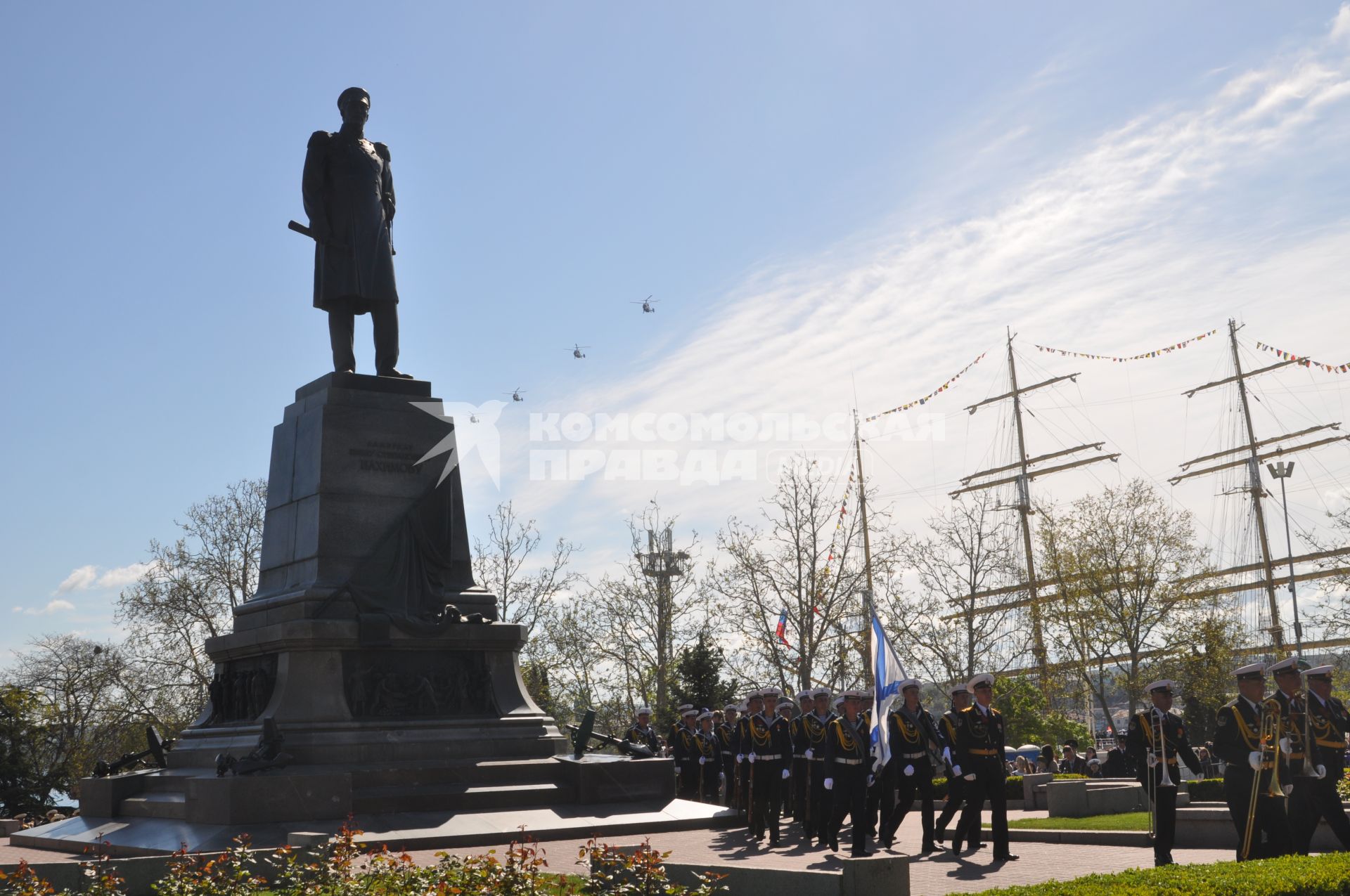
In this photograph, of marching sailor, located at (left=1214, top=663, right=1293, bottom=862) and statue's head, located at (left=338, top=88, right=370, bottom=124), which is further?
statue's head, located at (left=338, top=88, right=370, bottom=124)

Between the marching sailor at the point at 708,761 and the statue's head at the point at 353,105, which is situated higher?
the statue's head at the point at 353,105

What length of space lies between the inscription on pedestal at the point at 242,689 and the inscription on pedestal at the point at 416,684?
3.73ft

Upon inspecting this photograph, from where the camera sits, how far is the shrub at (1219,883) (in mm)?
7949

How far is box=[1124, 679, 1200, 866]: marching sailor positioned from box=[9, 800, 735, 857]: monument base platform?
5.54m

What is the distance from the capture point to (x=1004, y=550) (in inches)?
1923

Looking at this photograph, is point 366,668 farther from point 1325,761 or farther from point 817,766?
point 1325,761

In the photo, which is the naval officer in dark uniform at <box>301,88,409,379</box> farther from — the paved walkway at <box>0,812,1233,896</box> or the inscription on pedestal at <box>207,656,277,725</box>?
the paved walkway at <box>0,812,1233,896</box>

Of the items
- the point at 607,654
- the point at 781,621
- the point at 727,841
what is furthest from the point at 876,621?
the point at 607,654

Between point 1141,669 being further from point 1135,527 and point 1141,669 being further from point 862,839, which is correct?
point 862,839

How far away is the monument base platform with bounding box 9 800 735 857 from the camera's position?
43.2ft

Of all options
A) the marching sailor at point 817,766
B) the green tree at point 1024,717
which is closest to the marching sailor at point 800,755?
the marching sailor at point 817,766

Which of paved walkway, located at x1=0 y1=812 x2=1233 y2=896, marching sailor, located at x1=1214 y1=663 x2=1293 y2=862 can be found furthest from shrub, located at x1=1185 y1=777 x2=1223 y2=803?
marching sailor, located at x1=1214 y1=663 x2=1293 y2=862

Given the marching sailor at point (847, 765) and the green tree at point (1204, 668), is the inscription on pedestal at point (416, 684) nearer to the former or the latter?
the marching sailor at point (847, 765)

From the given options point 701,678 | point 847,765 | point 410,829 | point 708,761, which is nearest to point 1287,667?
point 847,765
